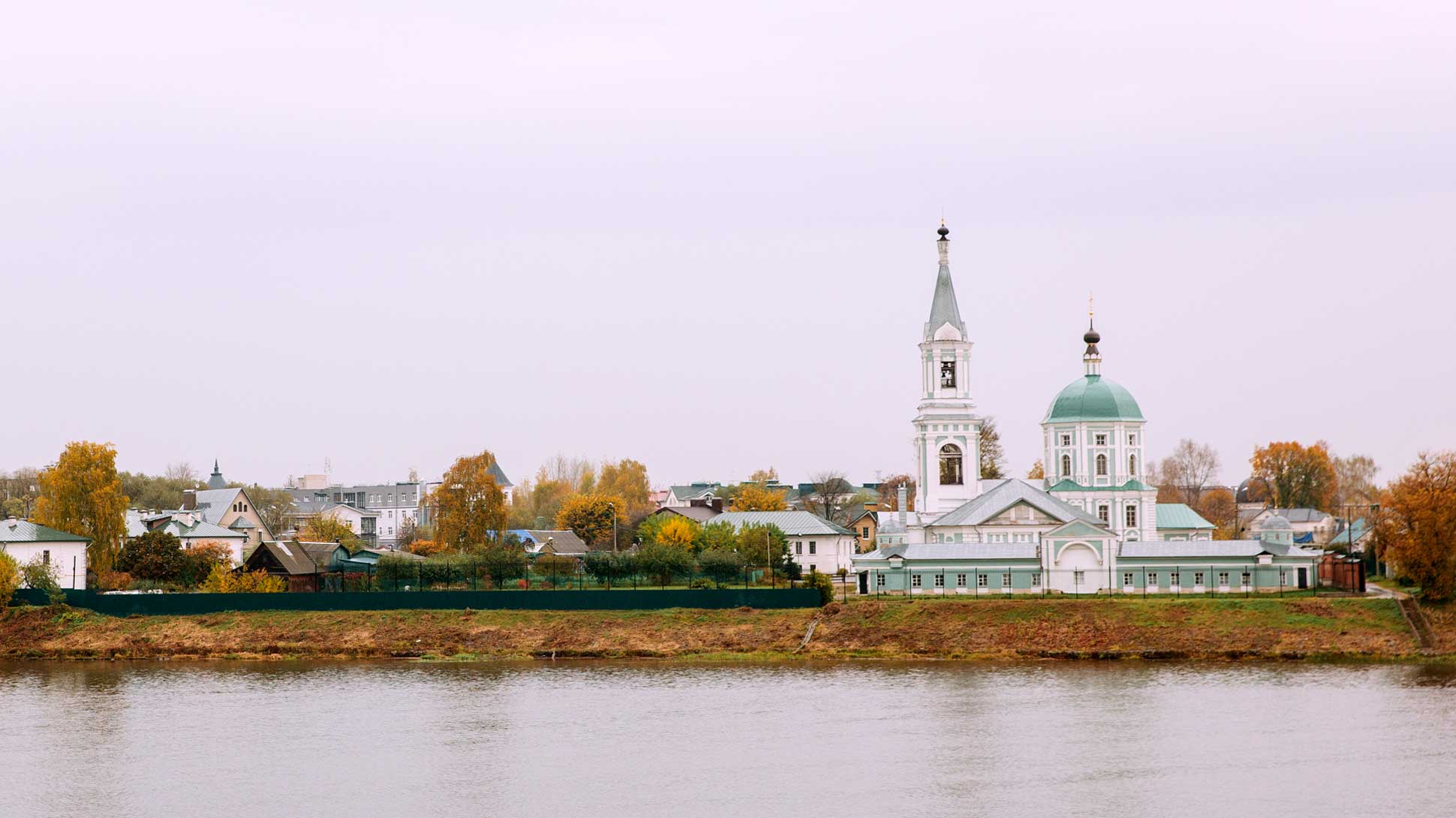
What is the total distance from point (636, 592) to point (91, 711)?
853 inches

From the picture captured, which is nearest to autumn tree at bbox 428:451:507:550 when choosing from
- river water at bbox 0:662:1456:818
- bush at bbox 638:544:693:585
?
bush at bbox 638:544:693:585

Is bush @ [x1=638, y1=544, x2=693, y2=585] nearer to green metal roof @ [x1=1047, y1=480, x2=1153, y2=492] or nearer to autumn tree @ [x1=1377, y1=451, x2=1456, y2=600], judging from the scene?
green metal roof @ [x1=1047, y1=480, x2=1153, y2=492]

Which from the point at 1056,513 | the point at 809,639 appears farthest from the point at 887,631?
the point at 1056,513

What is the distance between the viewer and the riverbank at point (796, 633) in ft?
175

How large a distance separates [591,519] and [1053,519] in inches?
1645

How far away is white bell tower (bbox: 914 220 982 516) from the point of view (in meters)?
73.8

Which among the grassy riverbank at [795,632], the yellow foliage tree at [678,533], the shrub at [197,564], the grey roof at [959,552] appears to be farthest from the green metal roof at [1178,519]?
the shrub at [197,564]

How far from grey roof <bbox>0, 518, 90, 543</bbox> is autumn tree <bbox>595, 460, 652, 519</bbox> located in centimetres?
6866

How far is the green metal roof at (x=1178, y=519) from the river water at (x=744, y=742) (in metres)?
23.7

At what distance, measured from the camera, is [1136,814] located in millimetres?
29266

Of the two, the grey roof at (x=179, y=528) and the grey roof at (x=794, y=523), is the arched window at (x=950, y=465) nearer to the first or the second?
the grey roof at (x=794, y=523)

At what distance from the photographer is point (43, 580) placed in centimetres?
6212

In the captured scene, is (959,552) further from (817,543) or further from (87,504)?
(87,504)

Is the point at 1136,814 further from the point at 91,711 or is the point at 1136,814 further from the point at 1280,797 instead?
the point at 91,711
